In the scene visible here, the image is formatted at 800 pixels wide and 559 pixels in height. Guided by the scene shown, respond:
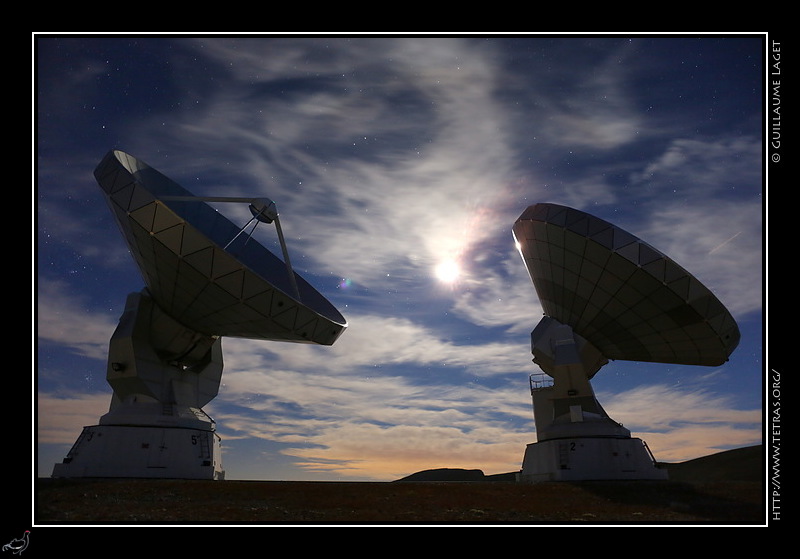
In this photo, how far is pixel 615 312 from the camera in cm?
2900

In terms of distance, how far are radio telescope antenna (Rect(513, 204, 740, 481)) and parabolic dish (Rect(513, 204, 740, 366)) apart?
5 centimetres

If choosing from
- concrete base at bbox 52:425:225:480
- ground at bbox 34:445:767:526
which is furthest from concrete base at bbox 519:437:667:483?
concrete base at bbox 52:425:225:480

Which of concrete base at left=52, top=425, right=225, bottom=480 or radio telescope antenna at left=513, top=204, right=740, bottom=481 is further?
concrete base at left=52, top=425, right=225, bottom=480

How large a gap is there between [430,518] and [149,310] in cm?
1923

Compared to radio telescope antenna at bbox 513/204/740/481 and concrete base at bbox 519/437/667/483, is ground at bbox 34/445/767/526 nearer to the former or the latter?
concrete base at bbox 519/437/667/483

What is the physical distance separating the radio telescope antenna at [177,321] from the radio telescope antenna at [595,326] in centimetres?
1135

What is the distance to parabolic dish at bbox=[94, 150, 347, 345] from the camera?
22750 millimetres

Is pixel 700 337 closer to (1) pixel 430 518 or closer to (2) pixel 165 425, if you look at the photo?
(1) pixel 430 518

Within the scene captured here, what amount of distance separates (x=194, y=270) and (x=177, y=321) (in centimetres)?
734

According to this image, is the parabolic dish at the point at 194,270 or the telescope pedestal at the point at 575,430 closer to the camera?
the parabolic dish at the point at 194,270

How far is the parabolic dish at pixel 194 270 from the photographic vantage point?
2275cm

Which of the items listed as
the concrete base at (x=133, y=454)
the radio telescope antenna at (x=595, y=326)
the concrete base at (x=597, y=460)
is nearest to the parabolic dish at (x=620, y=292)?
the radio telescope antenna at (x=595, y=326)

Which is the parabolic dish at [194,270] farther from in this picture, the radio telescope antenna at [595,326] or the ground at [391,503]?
the radio telescope antenna at [595,326]
